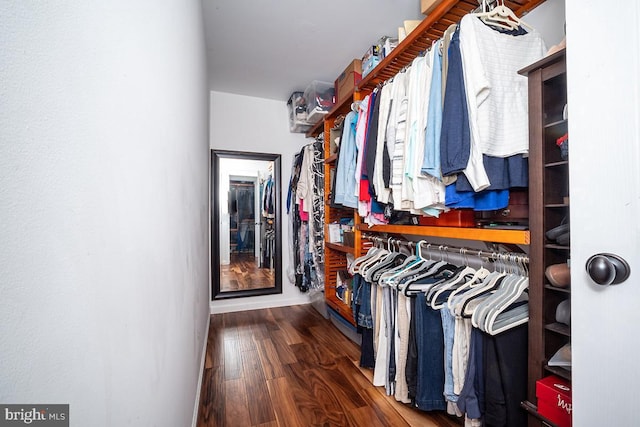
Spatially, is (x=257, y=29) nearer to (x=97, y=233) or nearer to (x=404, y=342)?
(x=97, y=233)

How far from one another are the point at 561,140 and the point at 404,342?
3.57ft

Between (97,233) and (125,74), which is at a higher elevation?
(125,74)

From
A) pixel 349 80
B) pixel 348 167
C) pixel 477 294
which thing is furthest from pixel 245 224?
pixel 477 294

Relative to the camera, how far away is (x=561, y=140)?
919 millimetres

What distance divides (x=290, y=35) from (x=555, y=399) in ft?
8.26

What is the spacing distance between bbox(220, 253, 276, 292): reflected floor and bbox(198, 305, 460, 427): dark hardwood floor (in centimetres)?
66

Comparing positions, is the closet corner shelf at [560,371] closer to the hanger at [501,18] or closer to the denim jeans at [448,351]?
the denim jeans at [448,351]

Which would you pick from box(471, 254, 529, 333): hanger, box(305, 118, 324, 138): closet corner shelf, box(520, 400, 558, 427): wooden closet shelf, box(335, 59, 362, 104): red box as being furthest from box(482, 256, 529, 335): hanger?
box(305, 118, 324, 138): closet corner shelf

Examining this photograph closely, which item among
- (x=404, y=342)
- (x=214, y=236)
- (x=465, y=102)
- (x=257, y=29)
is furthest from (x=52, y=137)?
(x=214, y=236)

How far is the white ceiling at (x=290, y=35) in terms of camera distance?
183cm

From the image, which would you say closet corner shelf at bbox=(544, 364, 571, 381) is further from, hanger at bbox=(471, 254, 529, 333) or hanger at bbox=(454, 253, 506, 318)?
hanger at bbox=(454, 253, 506, 318)

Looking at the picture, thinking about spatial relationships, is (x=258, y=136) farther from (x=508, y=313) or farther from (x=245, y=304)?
(x=508, y=313)

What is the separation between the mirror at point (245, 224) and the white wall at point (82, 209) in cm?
255

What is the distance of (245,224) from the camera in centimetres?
325
